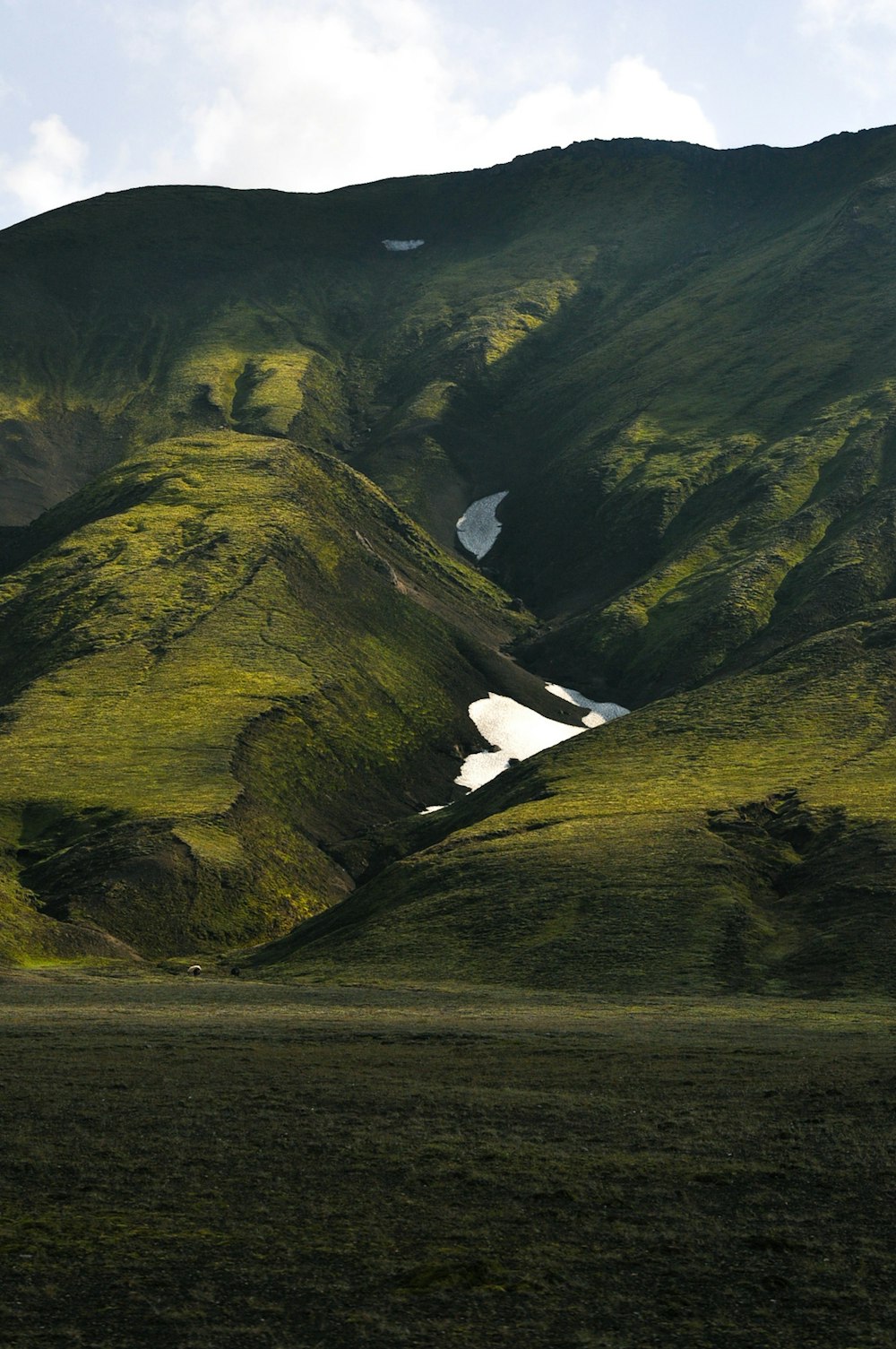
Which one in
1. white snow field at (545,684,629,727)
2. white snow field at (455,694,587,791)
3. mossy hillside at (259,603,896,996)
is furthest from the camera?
white snow field at (545,684,629,727)

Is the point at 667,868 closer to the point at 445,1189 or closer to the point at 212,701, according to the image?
the point at 445,1189

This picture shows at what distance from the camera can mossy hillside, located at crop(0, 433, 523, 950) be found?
100250 millimetres

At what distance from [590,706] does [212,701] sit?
63.2 metres

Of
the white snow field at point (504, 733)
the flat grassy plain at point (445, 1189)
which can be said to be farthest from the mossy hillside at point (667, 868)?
the white snow field at point (504, 733)

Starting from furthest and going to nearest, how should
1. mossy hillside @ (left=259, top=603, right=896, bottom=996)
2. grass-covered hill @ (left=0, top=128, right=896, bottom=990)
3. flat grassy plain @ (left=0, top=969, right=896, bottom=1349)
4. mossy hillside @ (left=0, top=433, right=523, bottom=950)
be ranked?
mossy hillside @ (left=0, top=433, right=523, bottom=950) < grass-covered hill @ (left=0, top=128, right=896, bottom=990) < mossy hillside @ (left=259, top=603, right=896, bottom=996) < flat grassy plain @ (left=0, top=969, right=896, bottom=1349)

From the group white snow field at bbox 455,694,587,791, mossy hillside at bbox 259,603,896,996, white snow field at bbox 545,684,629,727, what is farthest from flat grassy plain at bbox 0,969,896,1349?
white snow field at bbox 545,684,629,727

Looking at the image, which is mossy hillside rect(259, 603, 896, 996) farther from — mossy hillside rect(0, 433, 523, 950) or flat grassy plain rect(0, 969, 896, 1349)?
flat grassy plain rect(0, 969, 896, 1349)

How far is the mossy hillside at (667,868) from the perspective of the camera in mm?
67188

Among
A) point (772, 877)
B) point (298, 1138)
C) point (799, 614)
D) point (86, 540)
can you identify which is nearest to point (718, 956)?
point (772, 877)

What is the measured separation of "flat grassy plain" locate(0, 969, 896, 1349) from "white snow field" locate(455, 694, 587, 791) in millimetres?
108871

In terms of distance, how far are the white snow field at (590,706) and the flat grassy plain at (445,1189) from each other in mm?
134483

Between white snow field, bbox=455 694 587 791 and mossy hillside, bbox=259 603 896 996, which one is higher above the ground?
white snow field, bbox=455 694 587 791

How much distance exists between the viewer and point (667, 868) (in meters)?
78.2

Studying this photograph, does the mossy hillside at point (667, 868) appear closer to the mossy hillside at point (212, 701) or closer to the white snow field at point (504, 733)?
the mossy hillside at point (212, 701)
